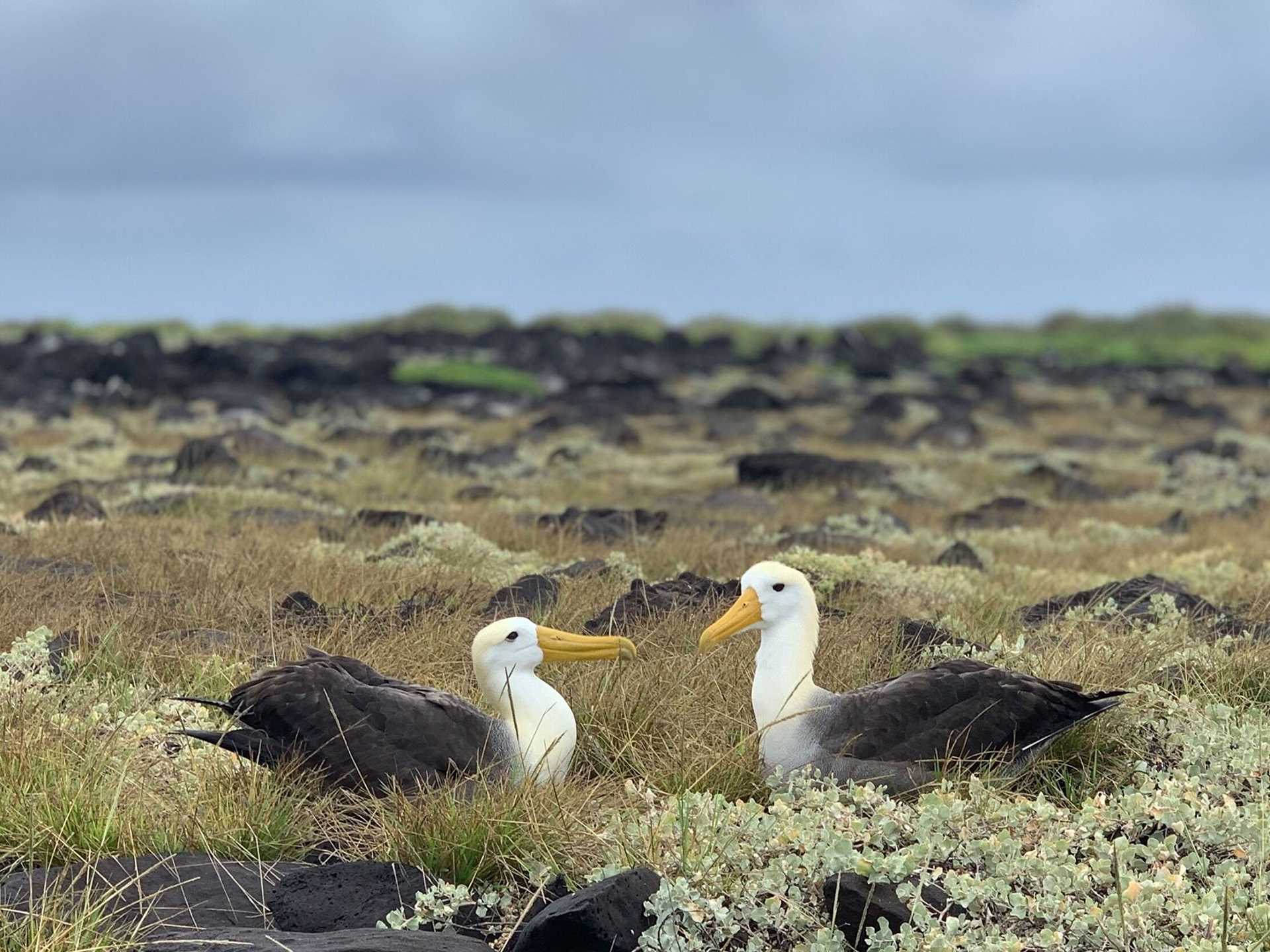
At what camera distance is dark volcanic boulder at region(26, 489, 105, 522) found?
13.4 m

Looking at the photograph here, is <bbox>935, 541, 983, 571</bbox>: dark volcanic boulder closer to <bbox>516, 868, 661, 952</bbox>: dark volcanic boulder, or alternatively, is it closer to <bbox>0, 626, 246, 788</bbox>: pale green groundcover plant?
<bbox>0, 626, 246, 788</bbox>: pale green groundcover plant

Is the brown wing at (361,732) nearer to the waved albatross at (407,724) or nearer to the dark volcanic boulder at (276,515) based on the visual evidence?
the waved albatross at (407,724)

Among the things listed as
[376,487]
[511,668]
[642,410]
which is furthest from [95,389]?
[511,668]

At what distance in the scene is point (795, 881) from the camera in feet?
16.5

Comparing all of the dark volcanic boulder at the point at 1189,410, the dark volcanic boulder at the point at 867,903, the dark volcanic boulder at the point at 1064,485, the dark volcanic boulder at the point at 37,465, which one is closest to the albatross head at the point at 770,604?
the dark volcanic boulder at the point at 867,903

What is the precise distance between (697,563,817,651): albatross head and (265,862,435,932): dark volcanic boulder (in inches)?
59.8

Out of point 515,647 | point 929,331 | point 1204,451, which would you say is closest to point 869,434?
point 1204,451

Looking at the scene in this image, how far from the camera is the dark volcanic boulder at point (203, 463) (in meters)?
17.9

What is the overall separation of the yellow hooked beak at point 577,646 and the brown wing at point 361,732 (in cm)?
37

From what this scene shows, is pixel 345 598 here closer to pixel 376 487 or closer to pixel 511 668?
pixel 511 668

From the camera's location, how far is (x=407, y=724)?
575cm

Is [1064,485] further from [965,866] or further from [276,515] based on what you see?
[965,866]

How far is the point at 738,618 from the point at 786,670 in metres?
0.27

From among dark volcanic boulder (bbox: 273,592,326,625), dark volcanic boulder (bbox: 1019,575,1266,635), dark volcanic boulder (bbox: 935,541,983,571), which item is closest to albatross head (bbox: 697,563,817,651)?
dark volcanic boulder (bbox: 273,592,326,625)
